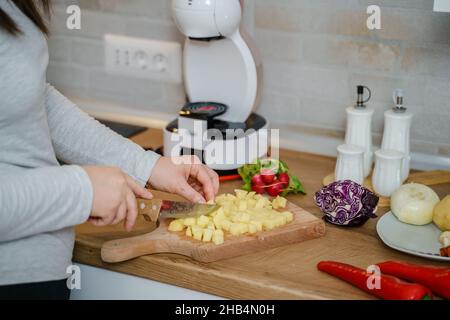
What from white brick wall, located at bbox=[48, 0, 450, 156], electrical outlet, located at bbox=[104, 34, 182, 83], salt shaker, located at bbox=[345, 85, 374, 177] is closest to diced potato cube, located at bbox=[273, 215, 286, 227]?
salt shaker, located at bbox=[345, 85, 374, 177]

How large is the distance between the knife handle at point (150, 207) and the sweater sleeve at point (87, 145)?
68 mm

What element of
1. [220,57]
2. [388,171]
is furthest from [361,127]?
[220,57]

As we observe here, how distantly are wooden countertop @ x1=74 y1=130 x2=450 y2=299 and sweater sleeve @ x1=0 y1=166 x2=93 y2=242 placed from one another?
22 cm

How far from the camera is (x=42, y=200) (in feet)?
3.24

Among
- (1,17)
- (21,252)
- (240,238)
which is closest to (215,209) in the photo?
(240,238)

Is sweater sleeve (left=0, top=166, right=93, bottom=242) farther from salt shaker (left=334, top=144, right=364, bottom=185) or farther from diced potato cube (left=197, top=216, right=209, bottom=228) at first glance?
salt shaker (left=334, top=144, right=364, bottom=185)

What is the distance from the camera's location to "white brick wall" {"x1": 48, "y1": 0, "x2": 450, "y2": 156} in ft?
4.97

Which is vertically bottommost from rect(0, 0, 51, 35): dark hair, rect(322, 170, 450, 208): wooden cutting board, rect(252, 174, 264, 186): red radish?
rect(322, 170, 450, 208): wooden cutting board

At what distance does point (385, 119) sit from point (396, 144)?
0.20ft

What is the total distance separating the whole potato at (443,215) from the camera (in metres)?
1.24

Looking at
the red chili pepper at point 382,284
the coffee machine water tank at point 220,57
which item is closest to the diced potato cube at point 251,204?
the red chili pepper at point 382,284

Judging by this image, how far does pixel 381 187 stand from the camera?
142 centimetres

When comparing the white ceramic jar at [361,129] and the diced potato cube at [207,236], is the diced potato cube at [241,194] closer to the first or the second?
the diced potato cube at [207,236]
